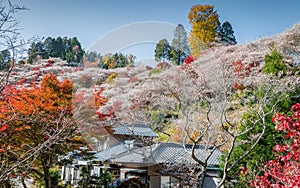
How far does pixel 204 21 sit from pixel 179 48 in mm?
2557

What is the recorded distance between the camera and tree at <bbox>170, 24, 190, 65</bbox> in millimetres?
15755

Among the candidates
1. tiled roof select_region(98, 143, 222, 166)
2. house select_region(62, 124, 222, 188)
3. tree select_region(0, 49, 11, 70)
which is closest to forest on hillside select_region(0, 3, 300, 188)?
tree select_region(0, 49, 11, 70)

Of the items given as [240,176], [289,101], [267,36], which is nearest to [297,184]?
[240,176]

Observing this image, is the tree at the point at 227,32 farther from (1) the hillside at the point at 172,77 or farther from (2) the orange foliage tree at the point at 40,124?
(2) the orange foliage tree at the point at 40,124

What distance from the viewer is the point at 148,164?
28.0 ft

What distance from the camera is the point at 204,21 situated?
56.1 feet

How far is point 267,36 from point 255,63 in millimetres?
2372

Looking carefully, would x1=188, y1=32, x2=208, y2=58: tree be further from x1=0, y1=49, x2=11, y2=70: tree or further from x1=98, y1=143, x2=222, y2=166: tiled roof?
x1=0, y1=49, x2=11, y2=70: tree

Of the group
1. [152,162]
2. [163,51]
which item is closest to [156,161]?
[152,162]

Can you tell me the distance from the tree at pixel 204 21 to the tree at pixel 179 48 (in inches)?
45.4

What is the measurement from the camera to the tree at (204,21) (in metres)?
16.5

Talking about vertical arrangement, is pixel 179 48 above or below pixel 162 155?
above

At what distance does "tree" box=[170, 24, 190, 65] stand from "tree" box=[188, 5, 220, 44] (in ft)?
3.78

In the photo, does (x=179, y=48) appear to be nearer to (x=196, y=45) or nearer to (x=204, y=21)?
(x=196, y=45)
